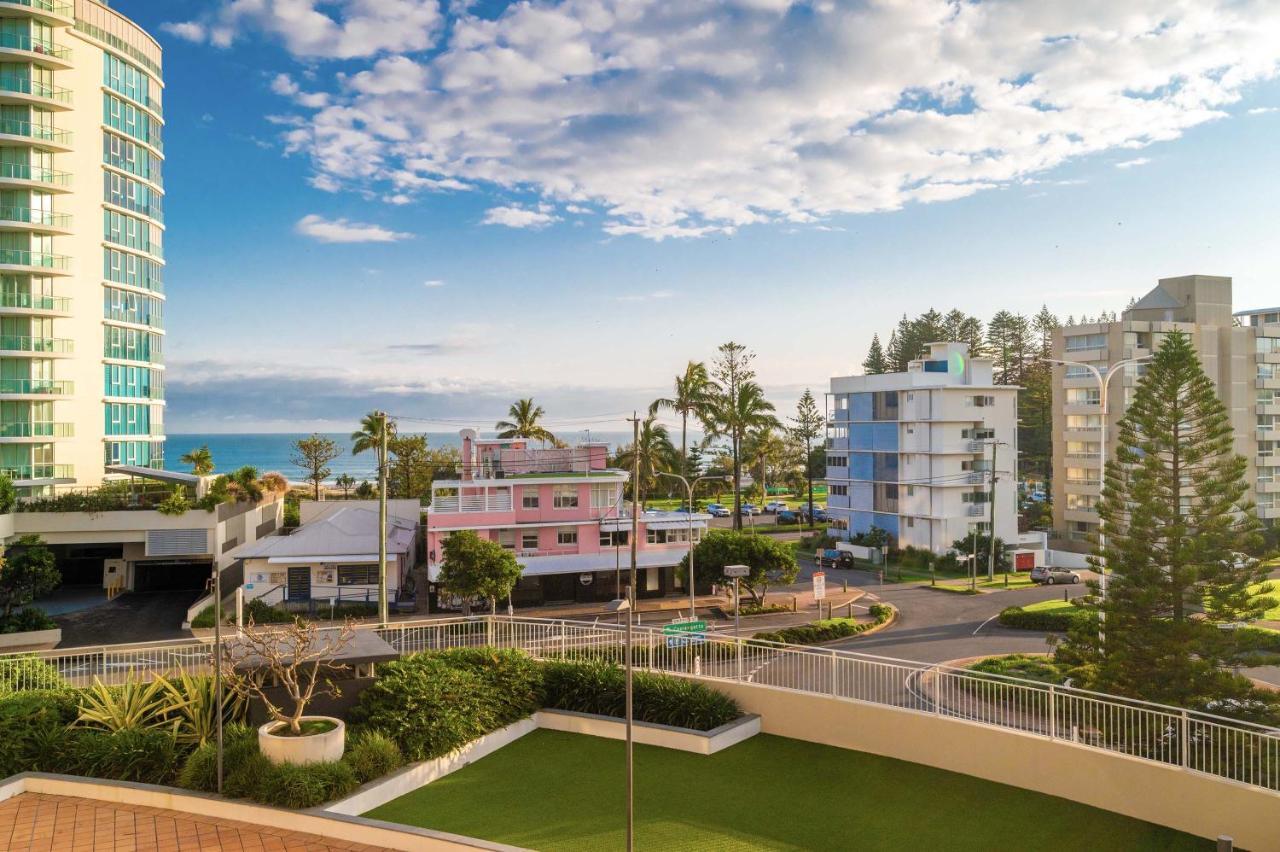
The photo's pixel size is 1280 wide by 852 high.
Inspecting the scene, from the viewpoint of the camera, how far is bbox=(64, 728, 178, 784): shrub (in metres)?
11.3

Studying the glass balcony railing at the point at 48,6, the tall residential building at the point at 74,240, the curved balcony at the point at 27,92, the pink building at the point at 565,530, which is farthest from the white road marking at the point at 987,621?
the glass balcony railing at the point at 48,6

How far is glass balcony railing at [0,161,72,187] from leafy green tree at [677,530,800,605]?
2987 cm

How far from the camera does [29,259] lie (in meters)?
35.6

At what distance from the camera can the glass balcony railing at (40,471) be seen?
35.0 meters

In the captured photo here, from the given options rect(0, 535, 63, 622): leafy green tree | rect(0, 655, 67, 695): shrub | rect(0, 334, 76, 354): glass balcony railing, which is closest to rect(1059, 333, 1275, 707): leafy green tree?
rect(0, 655, 67, 695): shrub

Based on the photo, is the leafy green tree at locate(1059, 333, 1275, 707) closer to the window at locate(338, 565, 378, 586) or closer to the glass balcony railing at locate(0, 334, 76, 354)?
the window at locate(338, 565, 378, 586)

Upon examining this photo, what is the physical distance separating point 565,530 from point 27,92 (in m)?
27.7

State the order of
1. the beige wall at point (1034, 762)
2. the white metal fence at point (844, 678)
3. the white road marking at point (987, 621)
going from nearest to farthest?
1. the beige wall at point (1034, 762)
2. the white metal fence at point (844, 678)
3. the white road marking at point (987, 621)

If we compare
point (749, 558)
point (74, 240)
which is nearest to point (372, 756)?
point (749, 558)

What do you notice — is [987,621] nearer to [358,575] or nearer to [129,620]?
[358,575]

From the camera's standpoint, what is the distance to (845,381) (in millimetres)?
52719

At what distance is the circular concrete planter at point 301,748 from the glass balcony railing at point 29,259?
33.1m

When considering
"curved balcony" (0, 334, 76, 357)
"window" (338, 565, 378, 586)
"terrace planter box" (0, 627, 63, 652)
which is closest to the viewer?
"terrace planter box" (0, 627, 63, 652)

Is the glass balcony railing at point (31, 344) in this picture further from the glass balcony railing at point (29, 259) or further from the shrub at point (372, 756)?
the shrub at point (372, 756)
